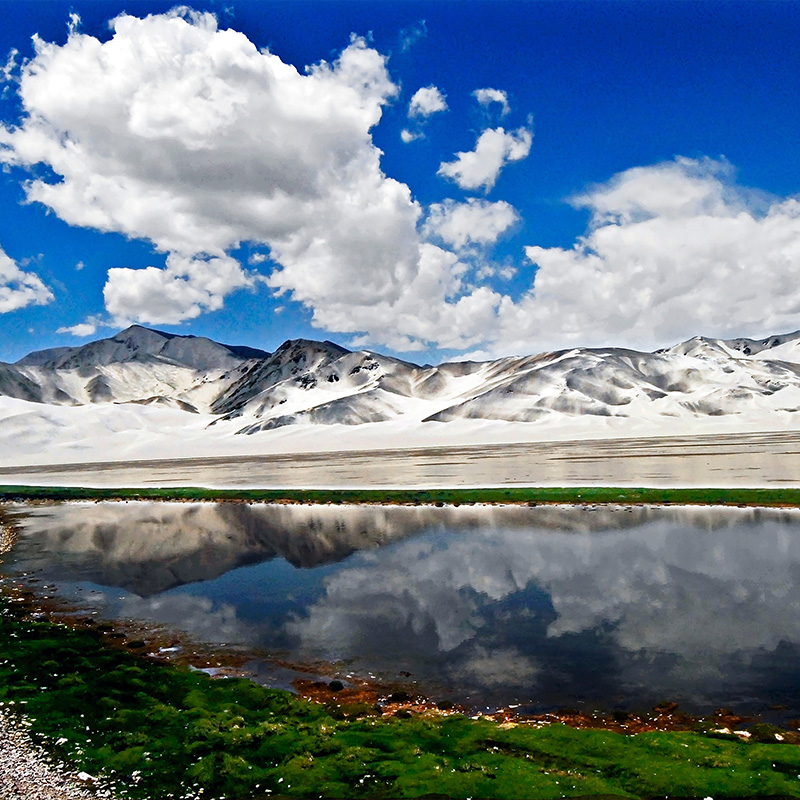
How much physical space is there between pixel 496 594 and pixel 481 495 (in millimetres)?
29106

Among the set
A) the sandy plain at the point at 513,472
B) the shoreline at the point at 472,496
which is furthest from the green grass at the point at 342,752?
the sandy plain at the point at 513,472

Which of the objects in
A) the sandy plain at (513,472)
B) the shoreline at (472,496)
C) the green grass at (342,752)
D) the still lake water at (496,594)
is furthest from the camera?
the sandy plain at (513,472)

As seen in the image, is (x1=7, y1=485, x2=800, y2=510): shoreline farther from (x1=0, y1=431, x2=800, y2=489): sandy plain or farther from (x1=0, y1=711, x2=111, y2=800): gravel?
(x1=0, y1=711, x2=111, y2=800): gravel

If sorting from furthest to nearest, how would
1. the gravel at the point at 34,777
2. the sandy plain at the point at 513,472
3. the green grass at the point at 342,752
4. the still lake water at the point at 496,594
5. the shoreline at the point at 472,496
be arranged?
the sandy plain at the point at 513,472 < the shoreline at the point at 472,496 < the still lake water at the point at 496,594 < the green grass at the point at 342,752 < the gravel at the point at 34,777

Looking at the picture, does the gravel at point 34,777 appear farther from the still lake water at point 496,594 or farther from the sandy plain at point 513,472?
the sandy plain at point 513,472

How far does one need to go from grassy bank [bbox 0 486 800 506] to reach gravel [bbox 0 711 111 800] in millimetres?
41577

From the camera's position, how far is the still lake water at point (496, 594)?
1812cm

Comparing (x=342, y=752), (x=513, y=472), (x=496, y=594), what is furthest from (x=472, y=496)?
(x=342, y=752)

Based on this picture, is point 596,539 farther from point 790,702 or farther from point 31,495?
point 31,495

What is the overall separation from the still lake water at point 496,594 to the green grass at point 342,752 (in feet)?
8.30

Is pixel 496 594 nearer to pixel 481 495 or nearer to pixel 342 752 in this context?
pixel 342 752

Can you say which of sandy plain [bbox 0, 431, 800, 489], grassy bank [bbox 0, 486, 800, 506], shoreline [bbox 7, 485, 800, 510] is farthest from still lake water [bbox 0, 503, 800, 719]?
sandy plain [bbox 0, 431, 800, 489]

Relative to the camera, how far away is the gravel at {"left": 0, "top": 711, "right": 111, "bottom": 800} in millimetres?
11781

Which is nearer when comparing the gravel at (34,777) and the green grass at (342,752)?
the gravel at (34,777)
